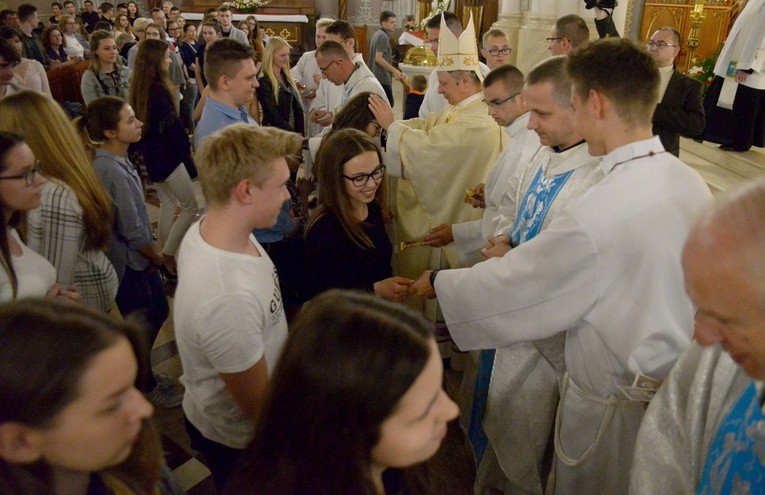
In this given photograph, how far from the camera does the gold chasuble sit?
3.31 m

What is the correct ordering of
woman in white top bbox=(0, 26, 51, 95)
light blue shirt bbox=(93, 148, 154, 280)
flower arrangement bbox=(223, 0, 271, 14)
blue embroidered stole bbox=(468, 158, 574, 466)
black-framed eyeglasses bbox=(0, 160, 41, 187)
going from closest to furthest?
black-framed eyeglasses bbox=(0, 160, 41, 187)
blue embroidered stole bbox=(468, 158, 574, 466)
light blue shirt bbox=(93, 148, 154, 280)
woman in white top bbox=(0, 26, 51, 95)
flower arrangement bbox=(223, 0, 271, 14)

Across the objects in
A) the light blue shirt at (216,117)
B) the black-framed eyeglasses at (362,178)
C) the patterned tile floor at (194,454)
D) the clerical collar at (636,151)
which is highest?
the clerical collar at (636,151)

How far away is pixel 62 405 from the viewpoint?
3.17 feet

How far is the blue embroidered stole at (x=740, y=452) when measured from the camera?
1157 millimetres

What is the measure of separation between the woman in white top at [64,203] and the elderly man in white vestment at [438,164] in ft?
5.14

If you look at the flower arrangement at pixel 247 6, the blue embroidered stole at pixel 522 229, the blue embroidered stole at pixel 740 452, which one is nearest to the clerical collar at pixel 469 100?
the blue embroidered stole at pixel 522 229

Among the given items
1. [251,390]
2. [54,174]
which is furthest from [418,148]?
[251,390]

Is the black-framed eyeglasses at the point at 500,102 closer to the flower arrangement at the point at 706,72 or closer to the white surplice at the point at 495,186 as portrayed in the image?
the white surplice at the point at 495,186

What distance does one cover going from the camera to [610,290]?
5.67 ft

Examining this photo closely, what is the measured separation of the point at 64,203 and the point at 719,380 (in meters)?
2.13

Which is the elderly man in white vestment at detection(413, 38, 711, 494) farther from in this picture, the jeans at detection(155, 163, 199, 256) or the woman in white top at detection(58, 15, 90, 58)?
the woman in white top at detection(58, 15, 90, 58)

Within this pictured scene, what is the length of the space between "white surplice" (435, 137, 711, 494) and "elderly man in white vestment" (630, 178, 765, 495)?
0.31 metres

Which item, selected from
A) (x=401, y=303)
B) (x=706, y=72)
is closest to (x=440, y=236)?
(x=401, y=303)

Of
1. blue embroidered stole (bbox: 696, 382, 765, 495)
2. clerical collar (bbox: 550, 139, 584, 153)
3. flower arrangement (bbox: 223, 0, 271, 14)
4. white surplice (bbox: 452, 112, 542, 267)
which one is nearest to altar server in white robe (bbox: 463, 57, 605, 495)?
clerical collar (bbox: 550, 139, 584, 153)
